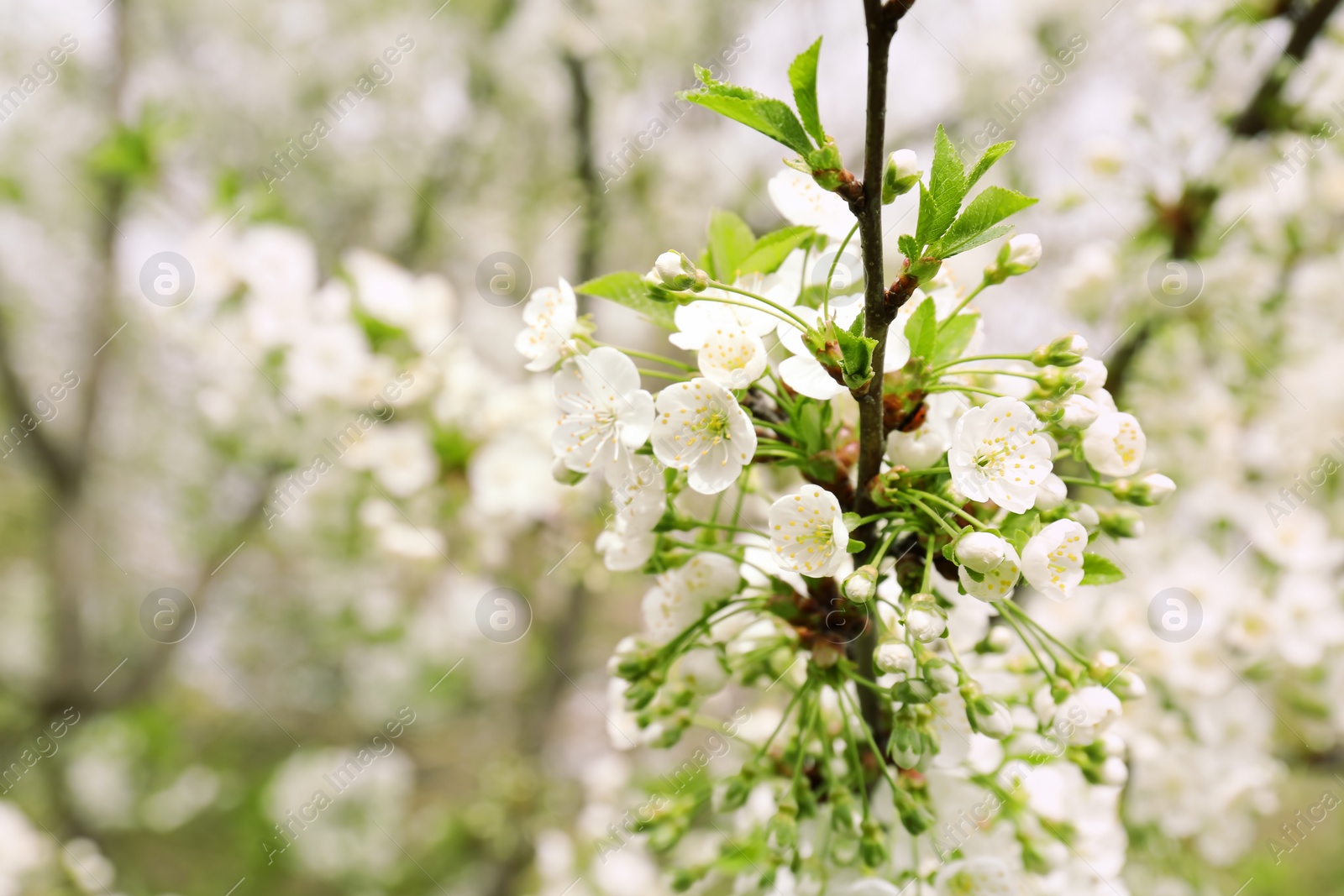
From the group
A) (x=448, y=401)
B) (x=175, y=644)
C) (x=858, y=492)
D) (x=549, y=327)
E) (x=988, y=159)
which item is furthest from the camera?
(x=175, y=644)

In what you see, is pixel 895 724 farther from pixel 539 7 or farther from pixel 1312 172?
pixel 539 7

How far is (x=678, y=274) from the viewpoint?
2.90ft

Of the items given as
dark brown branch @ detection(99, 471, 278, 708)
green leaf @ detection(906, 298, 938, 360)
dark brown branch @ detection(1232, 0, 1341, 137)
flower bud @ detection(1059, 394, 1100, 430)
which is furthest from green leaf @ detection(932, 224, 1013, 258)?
dark brown branch @ detection(99, 471, 278, 708)

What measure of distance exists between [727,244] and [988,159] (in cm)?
40

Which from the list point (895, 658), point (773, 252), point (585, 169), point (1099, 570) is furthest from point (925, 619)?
point (585, 169)

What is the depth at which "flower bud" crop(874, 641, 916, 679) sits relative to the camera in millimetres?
907

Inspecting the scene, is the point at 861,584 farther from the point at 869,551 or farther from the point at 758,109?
the point at 758,109

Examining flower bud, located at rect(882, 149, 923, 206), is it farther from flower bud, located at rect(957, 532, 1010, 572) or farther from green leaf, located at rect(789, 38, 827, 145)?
flower bud, located at rect(957, 532, 1010, 572)

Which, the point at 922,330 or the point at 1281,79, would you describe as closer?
the point at 922,330

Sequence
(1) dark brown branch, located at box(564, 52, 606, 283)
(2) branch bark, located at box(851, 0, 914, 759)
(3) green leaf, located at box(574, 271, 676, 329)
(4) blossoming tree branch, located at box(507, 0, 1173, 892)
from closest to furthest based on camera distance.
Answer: (2) branch bark, located at box(851, 0, 914, 759) < (4) blossoming tree branch, located at box(507, 0, 1173, 892) < (3) green leaf, located at box(574, 271, 676, 329) < (1) dark brown branch, located at box(564, 52, 606, 283)

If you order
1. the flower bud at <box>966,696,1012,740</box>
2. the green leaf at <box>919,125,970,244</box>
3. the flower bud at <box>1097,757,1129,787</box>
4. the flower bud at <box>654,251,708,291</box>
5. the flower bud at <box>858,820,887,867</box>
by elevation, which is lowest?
the flower bud at <box>858,820,887,867</box>

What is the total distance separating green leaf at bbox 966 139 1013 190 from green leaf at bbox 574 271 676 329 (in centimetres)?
40

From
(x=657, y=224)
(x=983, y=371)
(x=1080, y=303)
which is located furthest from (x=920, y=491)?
(x=657, y=224)

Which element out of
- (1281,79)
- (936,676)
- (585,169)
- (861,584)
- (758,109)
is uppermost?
(1281,79)
